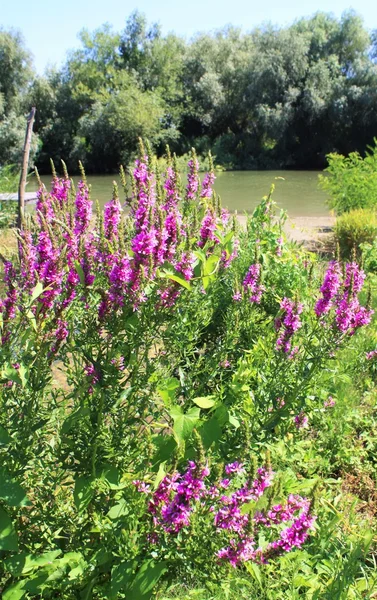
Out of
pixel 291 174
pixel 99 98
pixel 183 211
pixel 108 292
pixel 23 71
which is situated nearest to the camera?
pixel 108 292

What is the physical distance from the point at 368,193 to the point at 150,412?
27.7 feet

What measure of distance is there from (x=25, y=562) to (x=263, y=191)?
21008 millimetres

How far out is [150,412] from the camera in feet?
5.80

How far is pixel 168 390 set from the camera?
1.54 metres

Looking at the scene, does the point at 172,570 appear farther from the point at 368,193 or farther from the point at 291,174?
the point at 291,174

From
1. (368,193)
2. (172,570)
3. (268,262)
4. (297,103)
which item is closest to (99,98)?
(297,103)

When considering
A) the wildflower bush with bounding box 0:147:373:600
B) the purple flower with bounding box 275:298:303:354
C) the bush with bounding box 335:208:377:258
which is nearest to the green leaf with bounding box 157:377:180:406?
the wildflower bush with bounding box 0:147:373:600

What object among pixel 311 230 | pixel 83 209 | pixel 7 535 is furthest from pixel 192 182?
pixel 311 230

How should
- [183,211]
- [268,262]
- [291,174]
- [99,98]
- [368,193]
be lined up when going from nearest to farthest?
[183,211]
[268,262]
[368,193]
[291,174]
[99,98]

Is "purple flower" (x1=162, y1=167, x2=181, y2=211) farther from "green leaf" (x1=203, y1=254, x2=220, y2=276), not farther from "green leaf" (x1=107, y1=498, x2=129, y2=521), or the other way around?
"green leaf" (x1=107, y1=498, x2=129, y2=521)

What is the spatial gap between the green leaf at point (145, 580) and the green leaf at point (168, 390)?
0.44 metres

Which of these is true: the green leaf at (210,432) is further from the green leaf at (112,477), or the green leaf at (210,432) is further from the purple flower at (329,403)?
the purple flower at (329,403)

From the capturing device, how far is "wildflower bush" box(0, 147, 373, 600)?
1.42 m

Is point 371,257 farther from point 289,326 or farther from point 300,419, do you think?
point 289,326
